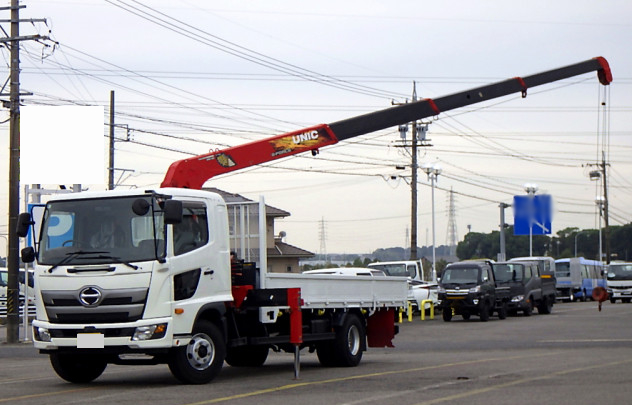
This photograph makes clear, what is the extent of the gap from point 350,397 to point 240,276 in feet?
12.0

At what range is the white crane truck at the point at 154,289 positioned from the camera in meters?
13.5

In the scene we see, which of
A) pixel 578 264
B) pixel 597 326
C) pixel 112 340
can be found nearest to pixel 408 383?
pixel 112 340

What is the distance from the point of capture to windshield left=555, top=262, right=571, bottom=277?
59.7 metres

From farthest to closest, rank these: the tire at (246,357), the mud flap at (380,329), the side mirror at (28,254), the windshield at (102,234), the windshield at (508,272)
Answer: the windshield at (508,272) < the mud flap at (380,329) < the tire at (246,357) < the side mirror at (28,254) < the windshield at (102,234)

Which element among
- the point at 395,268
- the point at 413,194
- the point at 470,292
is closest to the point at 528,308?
the point at 470,292

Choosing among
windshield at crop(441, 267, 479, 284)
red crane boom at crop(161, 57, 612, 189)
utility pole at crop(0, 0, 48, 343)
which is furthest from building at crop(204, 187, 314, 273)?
red crane boom at crop(161, 57, 612, 189)

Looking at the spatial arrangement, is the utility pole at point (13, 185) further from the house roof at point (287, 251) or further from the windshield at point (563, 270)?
the windshield at point (563, 270)

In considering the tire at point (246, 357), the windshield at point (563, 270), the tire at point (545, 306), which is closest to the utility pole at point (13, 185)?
the tire at point (246, 357)

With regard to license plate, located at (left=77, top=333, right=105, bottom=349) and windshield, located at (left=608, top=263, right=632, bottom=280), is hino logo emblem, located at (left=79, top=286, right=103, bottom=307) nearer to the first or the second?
license plate, located at (left=77, top=333, right=105, bottom=349)

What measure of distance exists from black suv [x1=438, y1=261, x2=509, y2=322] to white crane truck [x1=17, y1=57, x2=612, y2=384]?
2032cm

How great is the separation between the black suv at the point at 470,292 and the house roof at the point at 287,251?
25.2 m

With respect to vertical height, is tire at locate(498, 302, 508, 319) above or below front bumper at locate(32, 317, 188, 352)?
below

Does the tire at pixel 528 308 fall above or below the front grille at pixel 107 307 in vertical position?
below

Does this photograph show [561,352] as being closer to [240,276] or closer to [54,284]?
[240,276]
